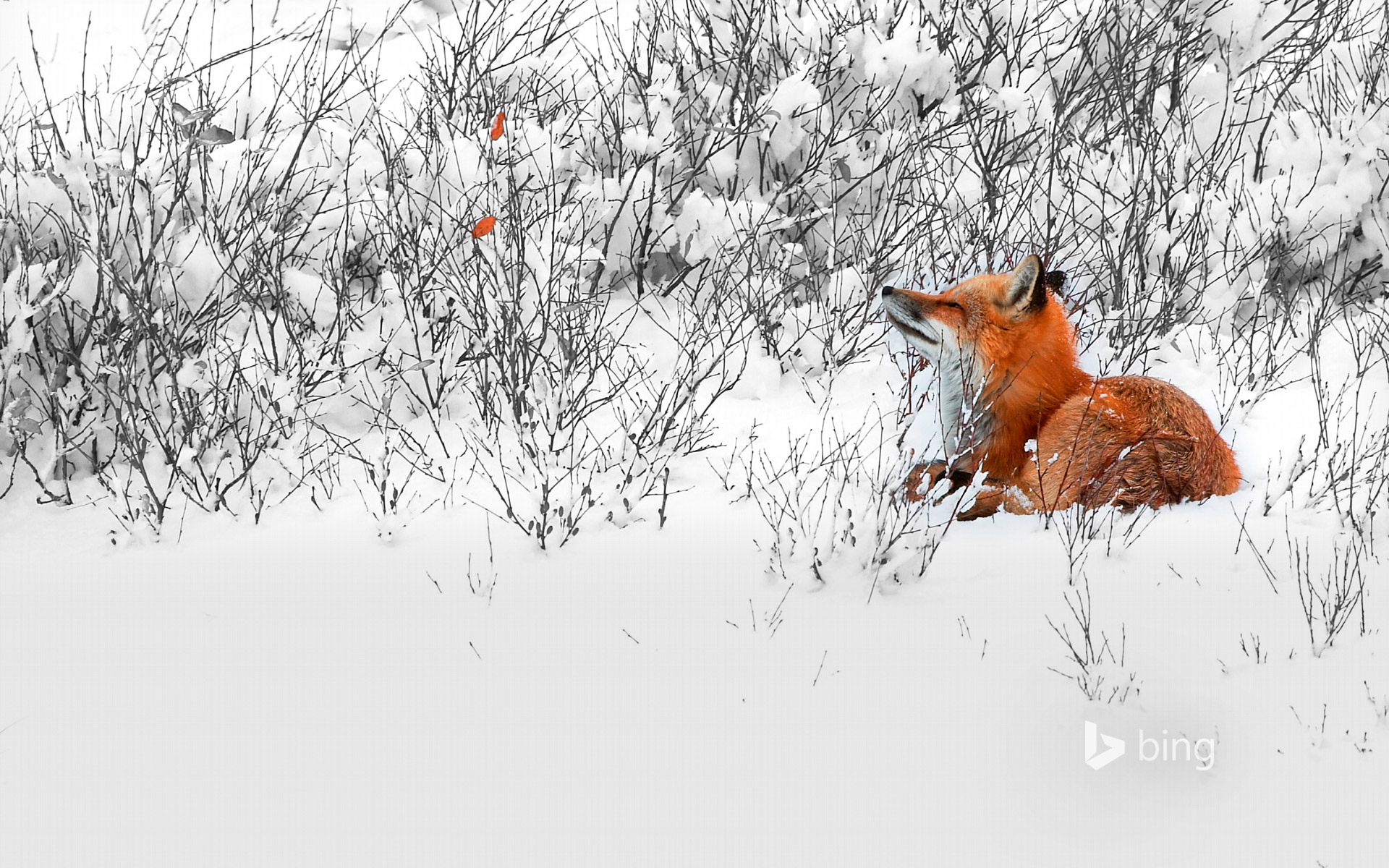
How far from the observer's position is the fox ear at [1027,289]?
333cm

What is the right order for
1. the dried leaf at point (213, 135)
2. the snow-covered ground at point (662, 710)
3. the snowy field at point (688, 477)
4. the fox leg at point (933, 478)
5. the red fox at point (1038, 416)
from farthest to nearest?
the dried leaf at point (213, 135) → the fox leg at point (933, 478) → the red fox at point (1038, 416) → the snowy field at point (688, 477) → the snow-covered ground at point (662, 710)

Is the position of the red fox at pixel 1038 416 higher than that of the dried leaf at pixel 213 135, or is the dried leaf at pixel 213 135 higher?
the dried leaf at pixel 213 135

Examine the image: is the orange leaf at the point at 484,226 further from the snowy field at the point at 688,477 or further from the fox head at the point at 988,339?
the fox head at the point at 988,339

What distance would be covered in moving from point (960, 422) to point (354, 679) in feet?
6.36

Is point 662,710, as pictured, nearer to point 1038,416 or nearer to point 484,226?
point 1038,416

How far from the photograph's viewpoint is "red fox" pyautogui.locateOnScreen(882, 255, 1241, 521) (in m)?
3.30

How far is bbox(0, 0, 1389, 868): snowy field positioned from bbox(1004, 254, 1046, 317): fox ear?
67 cm

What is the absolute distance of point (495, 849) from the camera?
2.20 meters

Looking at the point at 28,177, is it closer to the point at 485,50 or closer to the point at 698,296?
the point at 698,296

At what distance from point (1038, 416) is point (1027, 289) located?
43 cm

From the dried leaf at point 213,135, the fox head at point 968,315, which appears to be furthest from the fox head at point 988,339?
A: the dried leaf at point 213,135

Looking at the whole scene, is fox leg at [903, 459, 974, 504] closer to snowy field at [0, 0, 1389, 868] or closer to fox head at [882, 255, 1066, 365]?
snowy field at [0, 0, 1389, 868]

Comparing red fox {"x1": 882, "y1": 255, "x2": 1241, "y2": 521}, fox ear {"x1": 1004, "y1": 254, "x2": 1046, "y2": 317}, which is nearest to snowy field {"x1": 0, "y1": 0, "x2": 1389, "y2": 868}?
red fox {"x1": 882, "y1": 255, "x2": 1241, "y2": 521}

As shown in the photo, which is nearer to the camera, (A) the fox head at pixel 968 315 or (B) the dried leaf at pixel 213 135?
(A) the fox head at pixel 968 315
